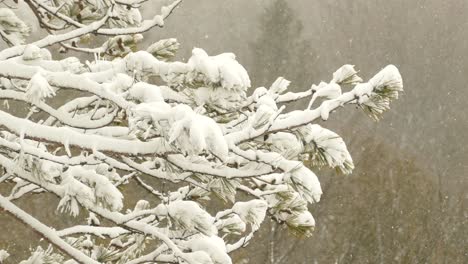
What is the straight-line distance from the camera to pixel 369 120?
1773 centimetres

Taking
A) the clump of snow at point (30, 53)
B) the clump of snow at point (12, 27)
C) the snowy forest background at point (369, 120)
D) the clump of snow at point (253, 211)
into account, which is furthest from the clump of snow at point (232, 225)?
the snowy forest background at point (369, 120)

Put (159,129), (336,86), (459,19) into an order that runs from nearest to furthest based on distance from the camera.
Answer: (159,129) < (336,86) < (459,19)

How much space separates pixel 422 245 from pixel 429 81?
7.88 metres

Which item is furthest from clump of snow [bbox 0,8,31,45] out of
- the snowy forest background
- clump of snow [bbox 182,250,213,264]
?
the snowy forest background

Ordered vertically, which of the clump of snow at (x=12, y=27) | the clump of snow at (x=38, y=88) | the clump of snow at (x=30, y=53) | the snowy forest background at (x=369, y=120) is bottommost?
the snowy forest background at (x=369, y=120)

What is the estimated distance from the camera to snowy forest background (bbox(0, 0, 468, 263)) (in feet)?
46.4

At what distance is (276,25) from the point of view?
62.5 feet

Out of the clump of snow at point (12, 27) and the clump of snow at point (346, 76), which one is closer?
the clump of snow at point (346, 76)

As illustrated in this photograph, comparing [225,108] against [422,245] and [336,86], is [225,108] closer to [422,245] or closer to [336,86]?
[336,86]

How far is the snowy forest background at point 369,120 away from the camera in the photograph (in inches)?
556

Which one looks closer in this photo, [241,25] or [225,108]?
[225,108]

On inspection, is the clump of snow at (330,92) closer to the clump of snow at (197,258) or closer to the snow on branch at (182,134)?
the snow on branch at (182,134)

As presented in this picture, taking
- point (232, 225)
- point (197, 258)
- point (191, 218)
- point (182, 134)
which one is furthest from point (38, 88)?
point (232, 225)

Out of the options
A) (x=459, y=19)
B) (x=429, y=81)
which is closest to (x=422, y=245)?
(x=429, y=81)
